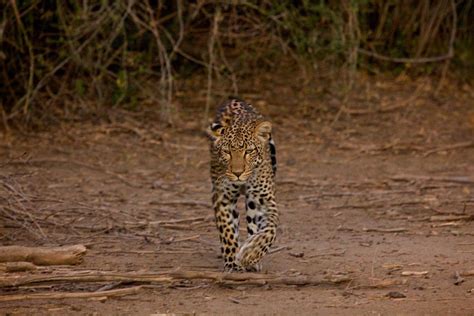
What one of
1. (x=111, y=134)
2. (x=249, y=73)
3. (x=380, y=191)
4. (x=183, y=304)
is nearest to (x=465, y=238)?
(x=380, y=191)

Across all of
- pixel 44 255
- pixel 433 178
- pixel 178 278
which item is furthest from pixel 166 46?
pixel 178 278

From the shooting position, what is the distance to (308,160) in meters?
11.5

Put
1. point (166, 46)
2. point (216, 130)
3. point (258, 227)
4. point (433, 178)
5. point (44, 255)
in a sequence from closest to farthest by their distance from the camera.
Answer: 1. point (44, 255)
2. point (216, 130)
3. point (258, 227)
4. point (433, 178)
5. point (166, 46)

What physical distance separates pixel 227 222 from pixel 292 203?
256cm

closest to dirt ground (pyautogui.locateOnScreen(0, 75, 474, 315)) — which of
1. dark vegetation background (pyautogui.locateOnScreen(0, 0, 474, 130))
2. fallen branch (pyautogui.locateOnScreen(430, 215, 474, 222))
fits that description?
fallen branch (pyautogui.locateOnScreen(430, 215, 474, 222))

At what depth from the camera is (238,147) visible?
7.27 m

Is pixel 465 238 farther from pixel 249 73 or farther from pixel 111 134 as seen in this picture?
pixel 249 73

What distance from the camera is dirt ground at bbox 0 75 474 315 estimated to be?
6.69 m

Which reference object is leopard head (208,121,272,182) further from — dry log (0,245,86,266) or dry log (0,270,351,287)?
dry log (0,245,86,266)

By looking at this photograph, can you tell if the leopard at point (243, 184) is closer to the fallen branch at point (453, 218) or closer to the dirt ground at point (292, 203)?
the dirt ground at point (292, 203)

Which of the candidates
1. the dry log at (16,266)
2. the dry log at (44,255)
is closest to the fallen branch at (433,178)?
the dry log at (44,255)

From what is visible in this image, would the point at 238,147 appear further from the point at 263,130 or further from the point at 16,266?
the point at 16,266

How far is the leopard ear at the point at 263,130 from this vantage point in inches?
292

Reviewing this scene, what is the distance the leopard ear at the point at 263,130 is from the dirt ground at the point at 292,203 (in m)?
0.88
